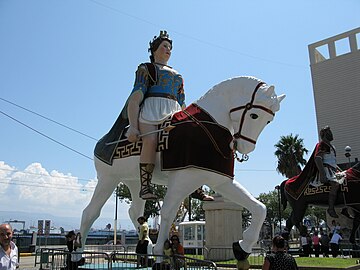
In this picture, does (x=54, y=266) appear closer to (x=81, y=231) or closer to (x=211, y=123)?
(x=81, y=231)

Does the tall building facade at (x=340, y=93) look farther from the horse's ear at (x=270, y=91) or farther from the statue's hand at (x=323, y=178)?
the horse's ear at (x=270, y=91)

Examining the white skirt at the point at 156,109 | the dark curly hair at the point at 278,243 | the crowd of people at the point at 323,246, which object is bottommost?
the crowd of people at the point at 323,246

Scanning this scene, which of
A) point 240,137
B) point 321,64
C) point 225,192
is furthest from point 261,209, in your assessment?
point 321,64

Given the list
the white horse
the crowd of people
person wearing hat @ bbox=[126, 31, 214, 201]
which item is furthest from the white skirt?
the crowd of people

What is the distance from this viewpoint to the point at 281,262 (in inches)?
167

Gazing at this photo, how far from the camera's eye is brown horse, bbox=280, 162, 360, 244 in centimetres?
1226

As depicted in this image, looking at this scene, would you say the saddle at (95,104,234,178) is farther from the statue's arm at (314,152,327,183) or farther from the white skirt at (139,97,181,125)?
the statue's arm at (314,152,327,183)

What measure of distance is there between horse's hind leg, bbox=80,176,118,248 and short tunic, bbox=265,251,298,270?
11.1 ft

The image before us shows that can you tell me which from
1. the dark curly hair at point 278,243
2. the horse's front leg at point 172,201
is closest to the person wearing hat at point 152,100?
the horse's front leg at point 172,201

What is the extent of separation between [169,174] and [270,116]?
1624 millimetres

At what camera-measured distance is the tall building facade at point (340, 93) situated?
2883 centimetres

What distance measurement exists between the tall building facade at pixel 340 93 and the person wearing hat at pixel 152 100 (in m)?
25.0

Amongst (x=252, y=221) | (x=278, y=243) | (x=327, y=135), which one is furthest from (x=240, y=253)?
(x=327, y=135)

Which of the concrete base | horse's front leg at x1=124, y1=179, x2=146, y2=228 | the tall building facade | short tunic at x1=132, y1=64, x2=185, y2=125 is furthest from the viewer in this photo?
the tall building facade
